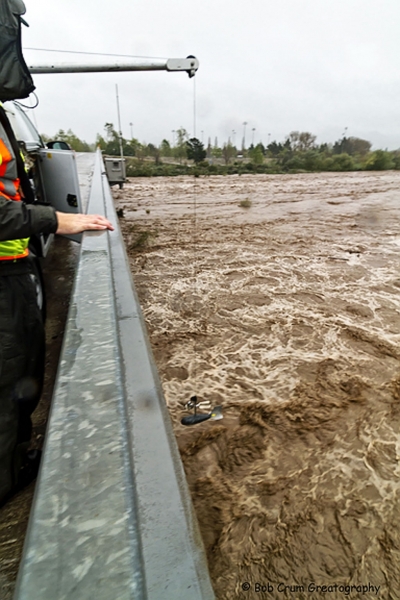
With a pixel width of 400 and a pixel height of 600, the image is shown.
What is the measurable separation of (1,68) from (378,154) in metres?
54.8

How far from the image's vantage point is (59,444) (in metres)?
0.82

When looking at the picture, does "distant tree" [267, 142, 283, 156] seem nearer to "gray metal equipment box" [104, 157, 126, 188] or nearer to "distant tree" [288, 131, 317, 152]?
"distant tree" [288, 131, 317, 152]

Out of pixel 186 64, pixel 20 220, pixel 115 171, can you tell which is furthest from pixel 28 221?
pixel 115 171

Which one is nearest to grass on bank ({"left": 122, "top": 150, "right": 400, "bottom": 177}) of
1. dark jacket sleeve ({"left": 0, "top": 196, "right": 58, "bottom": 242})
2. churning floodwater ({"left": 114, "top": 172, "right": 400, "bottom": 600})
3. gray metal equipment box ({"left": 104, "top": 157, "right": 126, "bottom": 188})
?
gray metal equipment box ({"left": 104, "top": 157, "right": 126, "bottom": 188})

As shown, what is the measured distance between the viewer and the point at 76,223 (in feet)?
6.58

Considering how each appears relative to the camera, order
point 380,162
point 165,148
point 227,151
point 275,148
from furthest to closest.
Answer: point 275,148 → point 227,151 → point 165,148 → point 380,162

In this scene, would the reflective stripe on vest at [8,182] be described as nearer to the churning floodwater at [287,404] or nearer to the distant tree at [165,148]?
the churning floodwater at [287,404]

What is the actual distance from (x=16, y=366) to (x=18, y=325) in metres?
0.21

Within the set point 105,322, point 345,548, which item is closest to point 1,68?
point 105,322

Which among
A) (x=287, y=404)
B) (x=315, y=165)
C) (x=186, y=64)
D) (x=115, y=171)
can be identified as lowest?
(x=315, y=165)

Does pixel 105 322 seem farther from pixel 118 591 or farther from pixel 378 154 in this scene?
pixel 378 154

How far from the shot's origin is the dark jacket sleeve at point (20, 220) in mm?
1600

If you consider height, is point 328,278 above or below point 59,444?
below

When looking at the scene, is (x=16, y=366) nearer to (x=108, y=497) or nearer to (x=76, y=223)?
(x=76, y=223)
